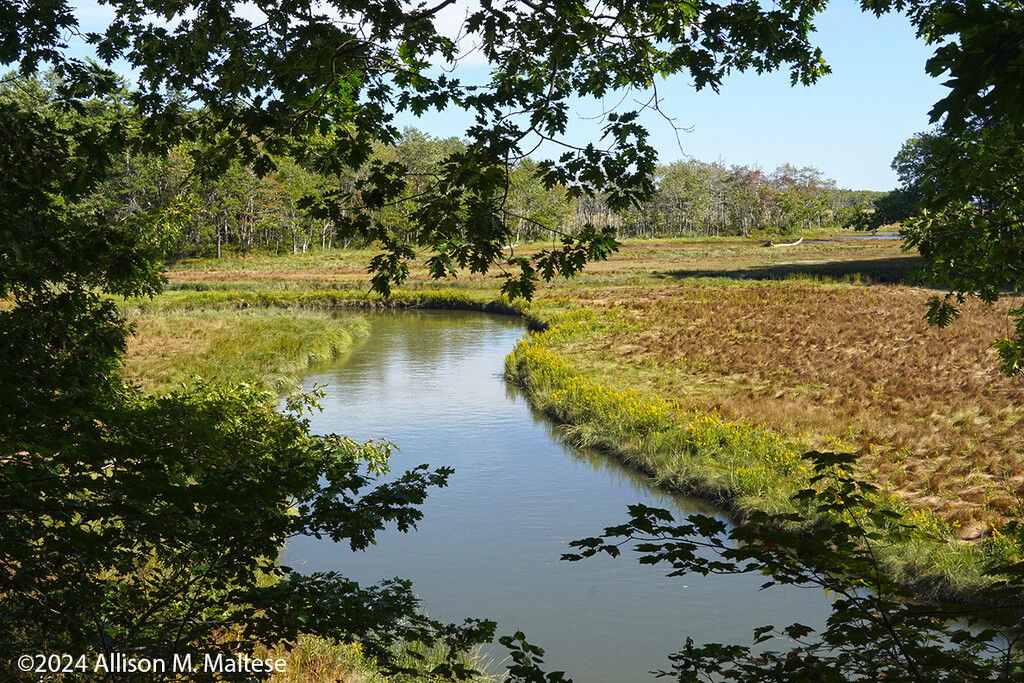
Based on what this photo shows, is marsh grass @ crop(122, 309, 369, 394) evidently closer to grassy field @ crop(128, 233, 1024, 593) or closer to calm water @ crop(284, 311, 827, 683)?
grassy field @ crop(128, 233, 1024, 593)

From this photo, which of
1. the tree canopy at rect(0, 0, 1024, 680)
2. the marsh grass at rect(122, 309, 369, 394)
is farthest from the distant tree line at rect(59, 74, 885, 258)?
the marsh grass at rect(122, 309, 369, 394)

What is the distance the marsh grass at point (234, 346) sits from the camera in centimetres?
2338

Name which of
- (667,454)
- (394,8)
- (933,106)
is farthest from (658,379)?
A: (933,106)

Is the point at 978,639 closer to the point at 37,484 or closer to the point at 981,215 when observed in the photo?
the point at 37,484

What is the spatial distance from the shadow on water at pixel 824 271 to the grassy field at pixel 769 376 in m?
0.56

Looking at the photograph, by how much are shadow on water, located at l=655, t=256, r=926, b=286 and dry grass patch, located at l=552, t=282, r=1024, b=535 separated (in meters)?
7.81

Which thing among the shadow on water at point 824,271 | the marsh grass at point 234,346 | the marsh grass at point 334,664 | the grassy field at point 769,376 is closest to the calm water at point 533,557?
the marsh grass at point 334,664

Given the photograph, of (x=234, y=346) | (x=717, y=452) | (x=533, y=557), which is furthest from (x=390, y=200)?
(x=234, y=346)

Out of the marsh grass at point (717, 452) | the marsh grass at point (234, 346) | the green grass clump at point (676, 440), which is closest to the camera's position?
the marsh grass at point (717, 452)

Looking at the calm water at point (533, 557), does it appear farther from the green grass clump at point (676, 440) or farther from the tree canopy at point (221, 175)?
the tree canopy at point (221, 175)

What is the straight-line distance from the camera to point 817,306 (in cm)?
3241

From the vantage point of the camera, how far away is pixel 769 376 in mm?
21688

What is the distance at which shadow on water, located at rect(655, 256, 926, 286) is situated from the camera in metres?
44.2

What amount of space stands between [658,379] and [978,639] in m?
18.3
